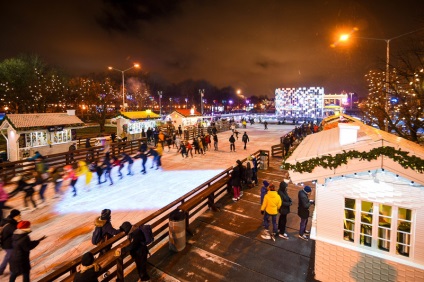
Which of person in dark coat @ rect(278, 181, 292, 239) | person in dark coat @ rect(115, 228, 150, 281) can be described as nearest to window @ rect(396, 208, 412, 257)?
person in dark coat @ rect(278, 181, 292, 239)

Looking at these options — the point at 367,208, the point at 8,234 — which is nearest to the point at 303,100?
the point at 367,208

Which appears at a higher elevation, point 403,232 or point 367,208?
point 367,208

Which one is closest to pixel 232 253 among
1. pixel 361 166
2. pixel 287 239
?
pixel 287 239

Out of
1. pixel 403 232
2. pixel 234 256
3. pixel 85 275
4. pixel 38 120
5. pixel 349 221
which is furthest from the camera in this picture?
pixel 38 120

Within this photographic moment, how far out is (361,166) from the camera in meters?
4.20

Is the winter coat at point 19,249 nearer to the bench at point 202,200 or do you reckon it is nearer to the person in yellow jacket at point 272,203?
the bench at point 202,200

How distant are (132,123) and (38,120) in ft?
31.9

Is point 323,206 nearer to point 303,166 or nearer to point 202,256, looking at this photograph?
point 303,166

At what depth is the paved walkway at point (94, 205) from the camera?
6.61m

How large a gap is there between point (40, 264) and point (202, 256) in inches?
165

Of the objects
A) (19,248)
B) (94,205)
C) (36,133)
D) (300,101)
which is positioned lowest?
(94,205)

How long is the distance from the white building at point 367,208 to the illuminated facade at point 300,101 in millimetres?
125238

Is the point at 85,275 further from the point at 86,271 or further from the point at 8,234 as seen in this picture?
the point at 8,234

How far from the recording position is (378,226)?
4344 millimetres
